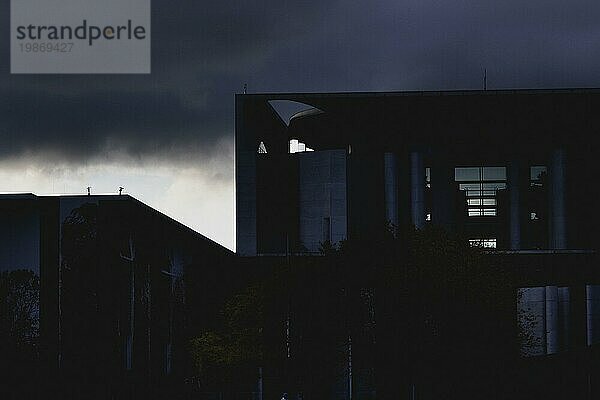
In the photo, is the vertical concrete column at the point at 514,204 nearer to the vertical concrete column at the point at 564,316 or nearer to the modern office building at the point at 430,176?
the modern office building at the point at 430,176

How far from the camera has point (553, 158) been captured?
7944 cm

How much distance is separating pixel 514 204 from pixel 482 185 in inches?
359

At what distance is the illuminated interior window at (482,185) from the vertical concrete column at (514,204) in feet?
25.6

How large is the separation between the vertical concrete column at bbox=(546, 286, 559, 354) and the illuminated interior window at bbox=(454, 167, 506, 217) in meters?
17.6

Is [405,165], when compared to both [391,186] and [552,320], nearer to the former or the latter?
[391,186]

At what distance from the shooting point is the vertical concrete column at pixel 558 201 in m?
79.2

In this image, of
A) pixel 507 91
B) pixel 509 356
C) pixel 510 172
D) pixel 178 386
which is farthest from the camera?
pixel 510 172

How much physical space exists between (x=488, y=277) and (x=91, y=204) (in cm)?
2109

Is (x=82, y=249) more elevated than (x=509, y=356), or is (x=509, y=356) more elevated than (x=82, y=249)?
(x=82, y=249)

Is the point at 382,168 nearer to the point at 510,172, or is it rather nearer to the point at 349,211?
the point at 349,211

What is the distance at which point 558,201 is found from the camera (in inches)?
3127

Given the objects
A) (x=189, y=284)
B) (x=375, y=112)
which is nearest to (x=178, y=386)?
(x=189, y=284)

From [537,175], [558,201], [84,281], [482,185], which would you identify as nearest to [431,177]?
[558,201]

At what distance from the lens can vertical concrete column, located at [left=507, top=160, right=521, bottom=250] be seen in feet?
269
